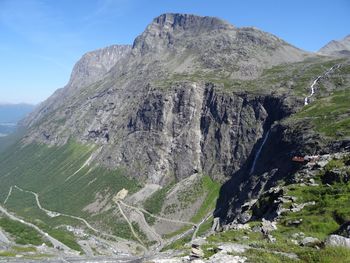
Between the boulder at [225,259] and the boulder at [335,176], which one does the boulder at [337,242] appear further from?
the boulder at [335,176]

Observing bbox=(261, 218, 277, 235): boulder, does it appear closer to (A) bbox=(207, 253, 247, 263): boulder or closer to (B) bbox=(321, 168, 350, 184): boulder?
(A) bbox=(207, 253, 247, 263): boulder

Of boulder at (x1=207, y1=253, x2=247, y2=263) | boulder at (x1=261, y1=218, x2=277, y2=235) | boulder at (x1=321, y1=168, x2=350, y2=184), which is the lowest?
boulder at (x1=261, y1=218, x2=277, y2=235)

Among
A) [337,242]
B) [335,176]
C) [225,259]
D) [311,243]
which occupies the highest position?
[337,242]

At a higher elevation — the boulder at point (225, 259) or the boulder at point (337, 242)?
the boulder at point (337, 242)

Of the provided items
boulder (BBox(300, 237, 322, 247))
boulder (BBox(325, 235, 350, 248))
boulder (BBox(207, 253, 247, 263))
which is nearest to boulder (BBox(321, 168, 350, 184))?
boulder (BBox(300, 237, 322, 247))

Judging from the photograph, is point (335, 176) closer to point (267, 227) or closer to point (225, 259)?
point (267, 227)

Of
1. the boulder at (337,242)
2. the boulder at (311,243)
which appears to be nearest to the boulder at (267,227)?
the boulder at (311,243)

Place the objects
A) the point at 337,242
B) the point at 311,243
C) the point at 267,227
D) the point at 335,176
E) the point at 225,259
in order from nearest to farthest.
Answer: the point at 337,242 → the point at 225,259 → the point at 311,243 → the point at 267,227 → the point at 335,176

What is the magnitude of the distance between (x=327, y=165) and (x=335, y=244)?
62.1m

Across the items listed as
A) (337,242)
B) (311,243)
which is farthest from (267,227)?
(337,242)

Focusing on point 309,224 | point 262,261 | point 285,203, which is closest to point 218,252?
point 262,261

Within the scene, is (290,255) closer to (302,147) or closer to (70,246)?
(302,147)

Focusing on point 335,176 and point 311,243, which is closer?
point 311,243

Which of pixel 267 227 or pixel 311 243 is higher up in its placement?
pixel 311 243
